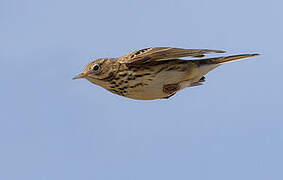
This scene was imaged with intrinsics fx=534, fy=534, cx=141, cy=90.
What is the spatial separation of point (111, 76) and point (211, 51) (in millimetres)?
2504

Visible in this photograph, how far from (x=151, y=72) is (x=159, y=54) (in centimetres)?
42

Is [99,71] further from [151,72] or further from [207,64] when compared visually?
[207,64]

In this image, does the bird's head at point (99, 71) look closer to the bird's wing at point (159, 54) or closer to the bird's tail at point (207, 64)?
the bird's wing at point (159, 54)

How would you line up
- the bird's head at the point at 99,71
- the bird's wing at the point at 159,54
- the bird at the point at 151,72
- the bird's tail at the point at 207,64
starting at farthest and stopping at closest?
the bird's tail at the point at 207,64
the bird's head at the point at 99,71
the bird at the point at 151,72
the bird's wing at the point at 159,54

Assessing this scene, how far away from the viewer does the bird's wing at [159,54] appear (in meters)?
10.7

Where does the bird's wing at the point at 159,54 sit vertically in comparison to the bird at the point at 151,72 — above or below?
above

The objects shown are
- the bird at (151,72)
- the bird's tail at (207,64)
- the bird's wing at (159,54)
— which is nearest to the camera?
the bird's wing at (159,54)

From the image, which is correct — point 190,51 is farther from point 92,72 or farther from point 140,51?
point 92,72

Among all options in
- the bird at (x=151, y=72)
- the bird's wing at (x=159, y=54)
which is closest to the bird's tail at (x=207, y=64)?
the bird at (x=151, y=72)

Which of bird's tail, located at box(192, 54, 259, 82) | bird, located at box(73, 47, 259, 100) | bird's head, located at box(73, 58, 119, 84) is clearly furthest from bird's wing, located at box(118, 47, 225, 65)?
bird's tail, located at box(192, 54, 259, 82)

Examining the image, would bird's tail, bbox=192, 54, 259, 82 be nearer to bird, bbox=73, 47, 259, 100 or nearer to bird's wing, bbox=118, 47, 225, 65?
bird, bbox=73, 47, 259, 100

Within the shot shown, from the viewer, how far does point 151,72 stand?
11406 millimetres

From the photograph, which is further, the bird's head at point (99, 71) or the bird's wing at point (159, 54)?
the bird's head at point (99, 71)

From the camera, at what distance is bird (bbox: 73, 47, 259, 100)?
11.3 metres
